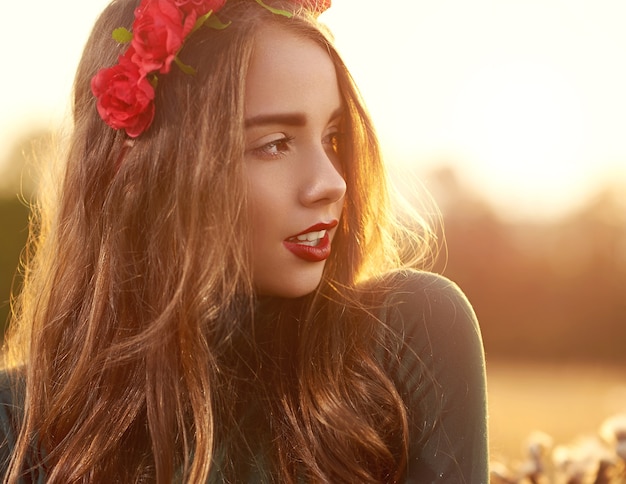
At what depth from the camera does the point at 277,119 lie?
2176mm

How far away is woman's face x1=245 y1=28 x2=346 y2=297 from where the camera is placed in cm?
219

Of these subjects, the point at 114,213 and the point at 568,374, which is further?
the point at 568,374

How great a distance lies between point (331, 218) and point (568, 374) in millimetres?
16289

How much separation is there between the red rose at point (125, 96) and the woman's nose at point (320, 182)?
45cm

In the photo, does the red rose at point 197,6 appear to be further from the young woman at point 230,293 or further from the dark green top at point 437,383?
the dark green top at point 437,383

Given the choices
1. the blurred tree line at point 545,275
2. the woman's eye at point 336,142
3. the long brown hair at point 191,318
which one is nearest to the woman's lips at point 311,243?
the long brown hair at point 191,318

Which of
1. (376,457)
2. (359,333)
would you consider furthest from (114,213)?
(376,457)

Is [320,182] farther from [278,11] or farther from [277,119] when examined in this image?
[278,11]

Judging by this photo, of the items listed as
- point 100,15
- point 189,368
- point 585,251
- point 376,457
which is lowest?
point 585,251

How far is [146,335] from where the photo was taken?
2303 mm

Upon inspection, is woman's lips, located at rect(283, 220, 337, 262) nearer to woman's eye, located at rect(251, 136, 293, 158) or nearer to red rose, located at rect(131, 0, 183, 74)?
woman's eye, located at rect(251, 136, 293, 158)

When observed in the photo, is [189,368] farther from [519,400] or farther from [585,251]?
[585,251]

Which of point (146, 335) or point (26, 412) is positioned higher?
point (146, 335)

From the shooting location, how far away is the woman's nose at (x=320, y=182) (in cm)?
217
